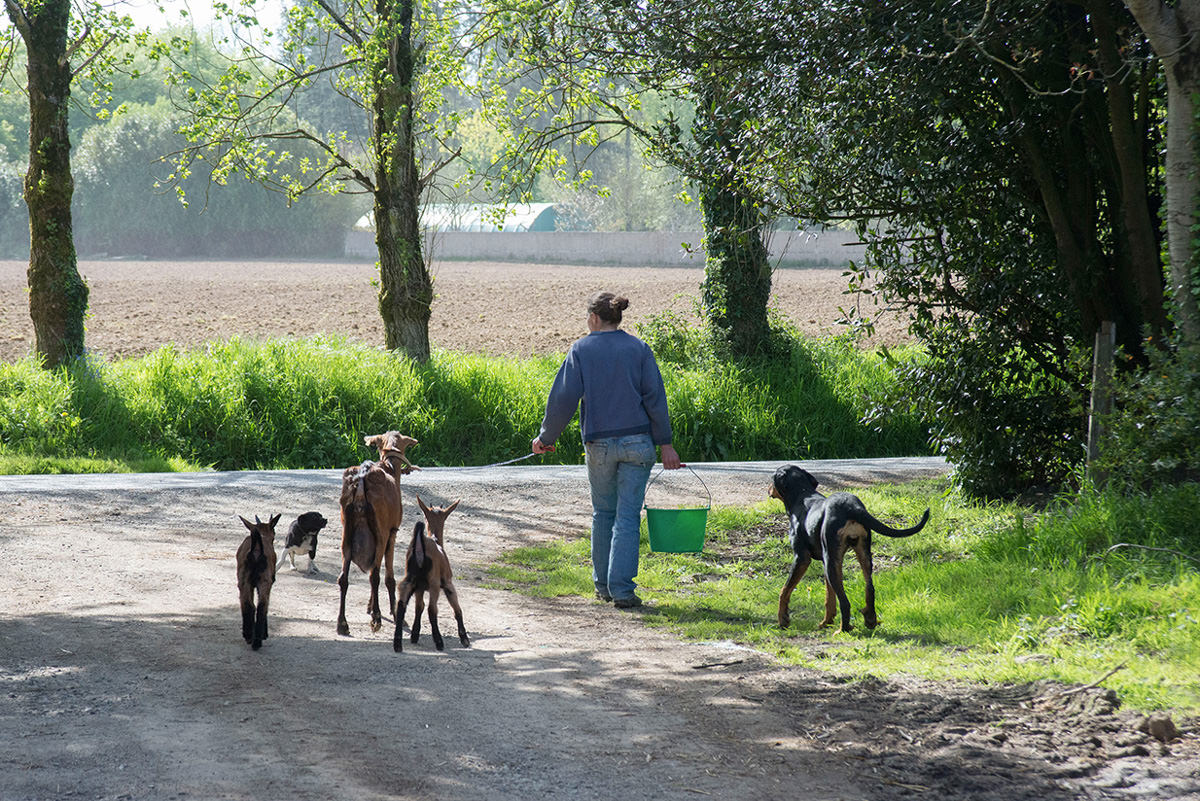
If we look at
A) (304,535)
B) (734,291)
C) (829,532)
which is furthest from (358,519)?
(734,291)

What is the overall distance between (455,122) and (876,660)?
40.4 ft

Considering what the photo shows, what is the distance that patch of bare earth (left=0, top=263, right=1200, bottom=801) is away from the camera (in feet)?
13.8

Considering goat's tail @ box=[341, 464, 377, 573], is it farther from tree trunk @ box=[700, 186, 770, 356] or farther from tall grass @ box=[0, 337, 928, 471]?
tree trunk @ box=[700, 186, 770, 356]

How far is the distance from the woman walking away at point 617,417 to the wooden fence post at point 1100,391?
3247 mm

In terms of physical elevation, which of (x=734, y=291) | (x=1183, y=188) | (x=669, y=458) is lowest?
(x=669, y=458)

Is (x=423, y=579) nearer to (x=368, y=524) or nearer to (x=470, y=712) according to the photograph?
(x=368, y=524)

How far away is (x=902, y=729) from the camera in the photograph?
4914 mm

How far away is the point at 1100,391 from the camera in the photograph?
849 centimetres

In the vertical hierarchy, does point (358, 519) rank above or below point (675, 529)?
above

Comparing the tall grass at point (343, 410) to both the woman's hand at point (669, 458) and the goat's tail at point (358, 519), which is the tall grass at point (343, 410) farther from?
the goat's tail at point (358, 519)

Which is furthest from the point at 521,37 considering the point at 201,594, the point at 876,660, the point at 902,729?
the point at 902,729

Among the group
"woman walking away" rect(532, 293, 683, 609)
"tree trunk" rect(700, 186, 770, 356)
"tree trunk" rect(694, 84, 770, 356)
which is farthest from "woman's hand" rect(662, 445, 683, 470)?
"tree trunk" rect(700, 186, 770, 356)

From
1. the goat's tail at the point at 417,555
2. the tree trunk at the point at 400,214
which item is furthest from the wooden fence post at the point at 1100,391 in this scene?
the tree trunk at the point at 400,214

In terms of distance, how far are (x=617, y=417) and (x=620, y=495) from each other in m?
0.50
